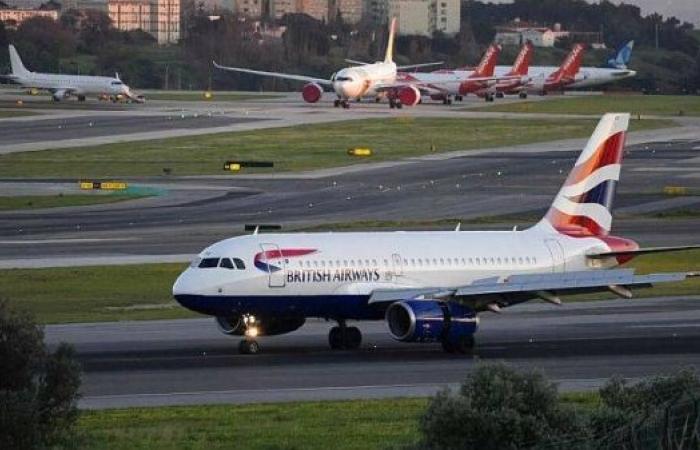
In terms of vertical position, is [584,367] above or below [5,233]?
above

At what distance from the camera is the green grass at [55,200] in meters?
87.5

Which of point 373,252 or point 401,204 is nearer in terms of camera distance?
point 373,252

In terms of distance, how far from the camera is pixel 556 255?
47.9 m

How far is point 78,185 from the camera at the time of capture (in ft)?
322

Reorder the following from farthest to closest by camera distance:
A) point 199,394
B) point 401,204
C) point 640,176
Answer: point 640,176 < point 401,204 < point 199,394

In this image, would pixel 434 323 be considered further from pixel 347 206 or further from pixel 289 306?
pixel 347 206

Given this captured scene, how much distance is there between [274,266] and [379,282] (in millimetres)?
2763

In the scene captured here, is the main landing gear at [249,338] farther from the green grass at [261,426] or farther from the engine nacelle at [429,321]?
the green grass at [261,426]

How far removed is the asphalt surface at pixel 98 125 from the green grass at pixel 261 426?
317ft

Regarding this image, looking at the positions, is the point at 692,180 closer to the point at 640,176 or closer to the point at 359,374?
the point at 640,176

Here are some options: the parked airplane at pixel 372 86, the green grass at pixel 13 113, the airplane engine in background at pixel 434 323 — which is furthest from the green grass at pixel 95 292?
the parked airplane at pixel 372 86

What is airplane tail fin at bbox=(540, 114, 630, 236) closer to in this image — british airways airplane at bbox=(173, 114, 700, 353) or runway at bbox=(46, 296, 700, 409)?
british airways airplane at bbox=(173, 114, 700, 353)

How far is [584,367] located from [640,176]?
2564 inches

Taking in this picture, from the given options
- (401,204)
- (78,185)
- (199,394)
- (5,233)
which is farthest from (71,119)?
(199,394)
